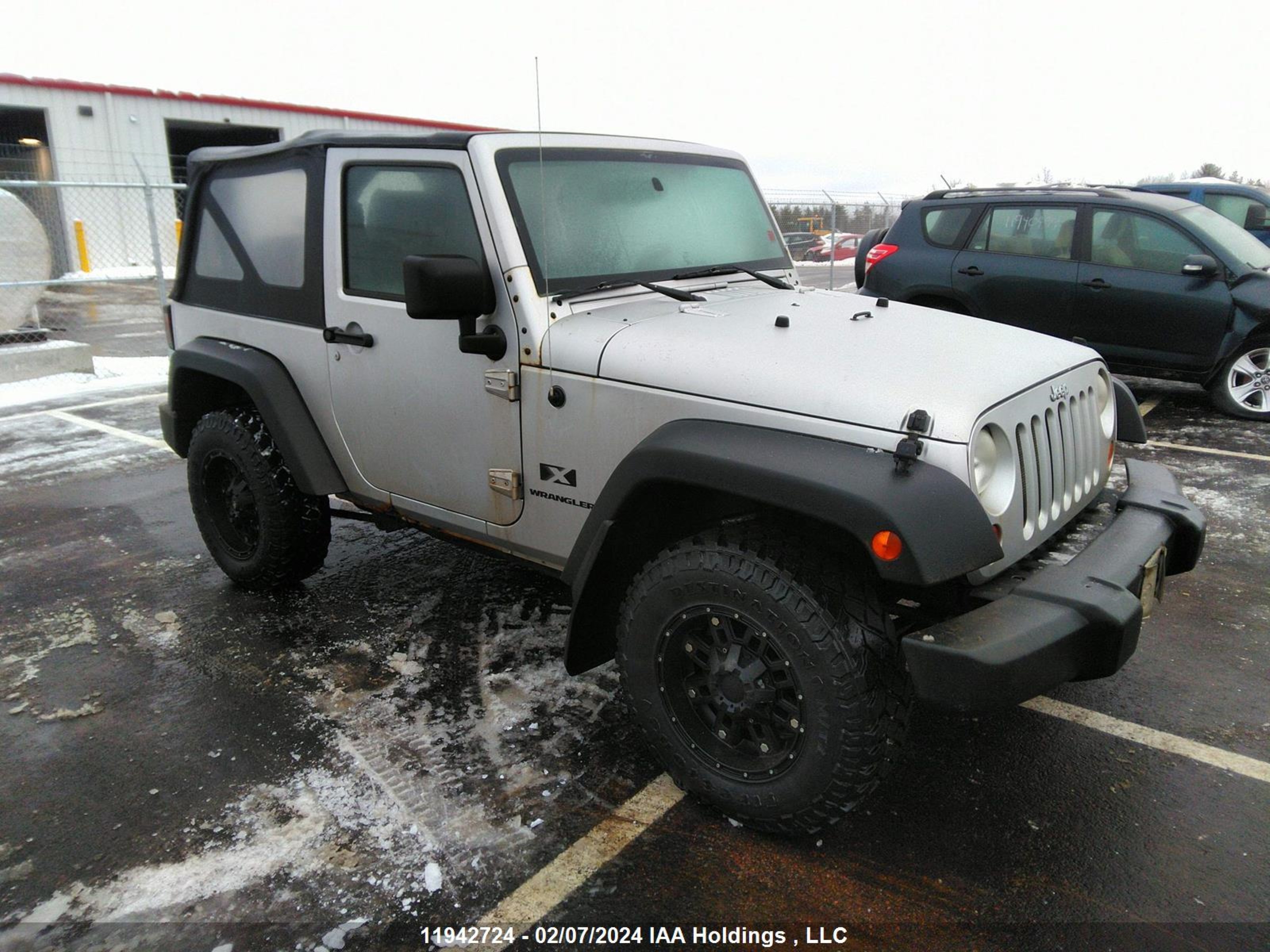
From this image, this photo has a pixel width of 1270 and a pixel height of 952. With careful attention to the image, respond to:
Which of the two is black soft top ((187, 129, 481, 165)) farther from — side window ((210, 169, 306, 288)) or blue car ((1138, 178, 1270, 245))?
blue car ((1138, 178, 1270, 245))

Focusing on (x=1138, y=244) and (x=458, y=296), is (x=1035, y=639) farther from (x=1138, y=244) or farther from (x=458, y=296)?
(x=1138, y=244)

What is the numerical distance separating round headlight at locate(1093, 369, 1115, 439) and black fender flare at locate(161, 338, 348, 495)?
2.82 metres

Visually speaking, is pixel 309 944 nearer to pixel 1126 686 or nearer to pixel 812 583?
pixel 812 583

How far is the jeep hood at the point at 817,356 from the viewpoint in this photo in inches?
90.4

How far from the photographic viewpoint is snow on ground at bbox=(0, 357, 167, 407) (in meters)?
8.75

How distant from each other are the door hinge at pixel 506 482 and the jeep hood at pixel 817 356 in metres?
0.43

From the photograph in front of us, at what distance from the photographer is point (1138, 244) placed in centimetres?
733

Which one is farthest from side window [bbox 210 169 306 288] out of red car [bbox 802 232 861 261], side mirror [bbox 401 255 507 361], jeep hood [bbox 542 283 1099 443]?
red car [bbox 802 232 861 261]

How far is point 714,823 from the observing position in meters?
2.63

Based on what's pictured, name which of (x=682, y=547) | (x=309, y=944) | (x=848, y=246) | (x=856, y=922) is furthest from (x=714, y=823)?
(x=848, y=246)

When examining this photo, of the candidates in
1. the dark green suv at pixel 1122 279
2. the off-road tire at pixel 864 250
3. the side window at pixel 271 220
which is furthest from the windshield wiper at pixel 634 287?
the off-road tire at pixel 864 250

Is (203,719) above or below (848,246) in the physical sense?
below

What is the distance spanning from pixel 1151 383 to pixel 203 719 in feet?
29.8

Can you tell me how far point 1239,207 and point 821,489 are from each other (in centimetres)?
Result: 1182
